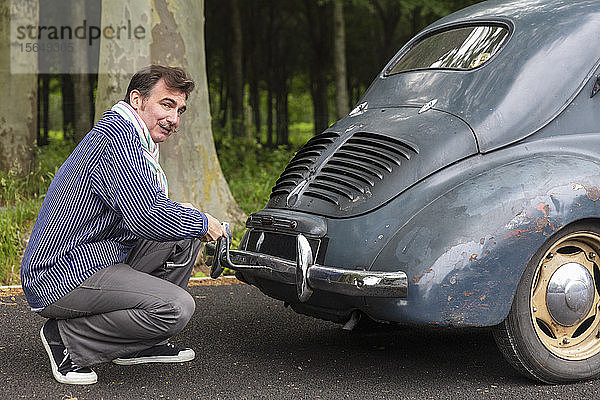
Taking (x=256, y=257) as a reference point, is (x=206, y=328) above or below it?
below

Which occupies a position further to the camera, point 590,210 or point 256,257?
point 256,257

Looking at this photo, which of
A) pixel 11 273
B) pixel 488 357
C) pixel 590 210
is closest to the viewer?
pixel 590 210

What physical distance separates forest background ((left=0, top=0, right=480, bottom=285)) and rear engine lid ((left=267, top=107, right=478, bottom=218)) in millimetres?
3148

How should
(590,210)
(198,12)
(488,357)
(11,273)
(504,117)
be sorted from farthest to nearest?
(198,12) < (11,273) < (488,357) < (504,117) < (590,210)

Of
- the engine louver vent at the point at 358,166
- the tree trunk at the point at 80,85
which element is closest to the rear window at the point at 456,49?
the engine louver vent at the point at 358,166

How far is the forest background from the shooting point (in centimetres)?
767

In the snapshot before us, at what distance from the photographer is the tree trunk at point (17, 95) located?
1013 cm

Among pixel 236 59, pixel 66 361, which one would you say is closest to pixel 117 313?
pixel 66 361

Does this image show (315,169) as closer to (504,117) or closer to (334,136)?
(334,136)

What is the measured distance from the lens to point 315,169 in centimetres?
430

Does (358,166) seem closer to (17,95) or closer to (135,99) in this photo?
(135,99)

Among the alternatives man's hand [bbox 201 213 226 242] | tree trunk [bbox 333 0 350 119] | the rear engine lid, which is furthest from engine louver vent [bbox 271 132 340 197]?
tree trunk [bbox 333 0 350 119]

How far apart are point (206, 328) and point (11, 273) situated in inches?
89.2

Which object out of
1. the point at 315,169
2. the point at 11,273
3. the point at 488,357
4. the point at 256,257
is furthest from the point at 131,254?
the point at 11,273
